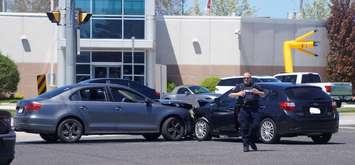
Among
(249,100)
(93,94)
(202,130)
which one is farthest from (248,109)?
(93,94)

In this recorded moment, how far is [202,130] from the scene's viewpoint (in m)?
22.2

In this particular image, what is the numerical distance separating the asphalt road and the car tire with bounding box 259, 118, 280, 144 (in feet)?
1.01

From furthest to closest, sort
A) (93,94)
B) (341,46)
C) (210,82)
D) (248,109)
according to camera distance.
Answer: (341,46)
(210,82)
(93,94)
(248,109)

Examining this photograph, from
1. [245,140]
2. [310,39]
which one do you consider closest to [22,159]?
[245,140]

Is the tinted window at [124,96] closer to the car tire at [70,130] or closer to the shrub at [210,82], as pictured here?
the car tire at [70,130]

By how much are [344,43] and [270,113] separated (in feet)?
134

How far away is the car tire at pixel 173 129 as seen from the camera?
867 inches

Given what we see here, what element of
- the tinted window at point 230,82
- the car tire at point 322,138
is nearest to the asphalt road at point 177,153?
the car tire at point 322,138

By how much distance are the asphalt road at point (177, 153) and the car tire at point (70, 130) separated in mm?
329

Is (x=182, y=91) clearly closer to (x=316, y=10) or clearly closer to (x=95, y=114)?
(x=95, y=114)

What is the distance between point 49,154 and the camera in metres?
17.6

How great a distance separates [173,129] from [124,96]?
1.60 meters

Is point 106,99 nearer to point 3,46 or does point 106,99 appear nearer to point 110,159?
point 110,159

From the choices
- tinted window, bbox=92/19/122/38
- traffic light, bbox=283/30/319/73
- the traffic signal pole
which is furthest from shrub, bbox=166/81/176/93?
the traffic signal pole
